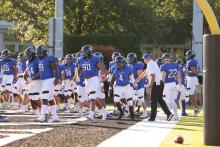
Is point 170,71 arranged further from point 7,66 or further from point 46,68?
point 7,66

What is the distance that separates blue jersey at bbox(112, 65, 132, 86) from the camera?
1831cm

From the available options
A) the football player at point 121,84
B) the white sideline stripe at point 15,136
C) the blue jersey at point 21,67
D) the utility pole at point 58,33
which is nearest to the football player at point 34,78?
the football player at point 121,84

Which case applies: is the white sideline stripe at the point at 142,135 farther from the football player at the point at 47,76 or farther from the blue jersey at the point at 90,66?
the football player at the point at 47,76

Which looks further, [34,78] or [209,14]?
[34,78]

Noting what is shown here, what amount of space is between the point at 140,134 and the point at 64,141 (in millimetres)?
2432

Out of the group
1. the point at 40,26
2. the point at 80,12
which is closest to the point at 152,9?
the point at 80,12

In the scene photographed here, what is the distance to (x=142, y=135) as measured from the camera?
13.7m

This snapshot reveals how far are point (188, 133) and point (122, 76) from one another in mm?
4549

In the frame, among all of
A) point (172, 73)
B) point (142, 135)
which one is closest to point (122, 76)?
point (172, 73)

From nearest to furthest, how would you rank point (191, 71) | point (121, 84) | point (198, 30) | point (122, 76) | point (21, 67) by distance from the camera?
point (122, 76)
point (121, 84)
point (191, 71)
point (21, 67)
point (198, 30)

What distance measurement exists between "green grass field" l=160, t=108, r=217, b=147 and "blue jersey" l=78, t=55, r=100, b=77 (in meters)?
2.99

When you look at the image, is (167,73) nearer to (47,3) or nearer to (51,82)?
(51,82)

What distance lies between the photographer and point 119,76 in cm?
1831

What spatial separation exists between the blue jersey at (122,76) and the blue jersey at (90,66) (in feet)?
2.83
